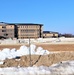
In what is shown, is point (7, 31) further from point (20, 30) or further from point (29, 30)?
point (29, 30)

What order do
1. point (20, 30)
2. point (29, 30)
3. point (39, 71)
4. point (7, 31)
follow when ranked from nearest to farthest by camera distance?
point (39, 71)
point (7, 31)
point (20, 30)
point (29, 30)

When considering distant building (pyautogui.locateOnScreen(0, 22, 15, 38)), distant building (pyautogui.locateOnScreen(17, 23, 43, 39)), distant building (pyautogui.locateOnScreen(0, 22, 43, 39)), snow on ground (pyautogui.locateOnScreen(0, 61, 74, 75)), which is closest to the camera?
snow on ground (pyautogui.locateOnScreen(0, 61, 74, 75))

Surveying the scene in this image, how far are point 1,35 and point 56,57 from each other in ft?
282

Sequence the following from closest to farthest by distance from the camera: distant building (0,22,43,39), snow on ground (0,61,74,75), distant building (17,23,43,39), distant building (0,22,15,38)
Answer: snow on ground (0,61,74,75) < distant building (0,22,15,38) < distant building (0,22,43,39) < distant building (17,23,43,39)

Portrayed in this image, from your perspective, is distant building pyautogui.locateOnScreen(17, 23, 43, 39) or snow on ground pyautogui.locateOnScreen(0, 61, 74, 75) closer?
snow on ground pyautogui.locateOnScreen(0, 61, 74, 75)

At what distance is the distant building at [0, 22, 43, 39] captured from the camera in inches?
4040

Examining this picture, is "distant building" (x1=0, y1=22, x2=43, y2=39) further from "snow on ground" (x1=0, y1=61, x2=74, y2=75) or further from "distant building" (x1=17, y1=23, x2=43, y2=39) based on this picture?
"snow on ground" (x1=0, y1=61, x2=74, y2=75)

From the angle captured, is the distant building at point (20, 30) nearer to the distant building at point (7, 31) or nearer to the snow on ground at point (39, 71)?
the distant building at point (7, 31)

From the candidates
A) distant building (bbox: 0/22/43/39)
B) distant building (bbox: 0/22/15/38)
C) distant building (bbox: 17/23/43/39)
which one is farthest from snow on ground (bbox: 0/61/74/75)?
distant building (bbox: 17/23/43/39)

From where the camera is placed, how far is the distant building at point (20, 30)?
4040 inches

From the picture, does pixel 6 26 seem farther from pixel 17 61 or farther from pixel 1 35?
pixel 17 61

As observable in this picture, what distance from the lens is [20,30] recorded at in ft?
361

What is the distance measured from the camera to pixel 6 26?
104m

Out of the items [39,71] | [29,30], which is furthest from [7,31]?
[39,71]
